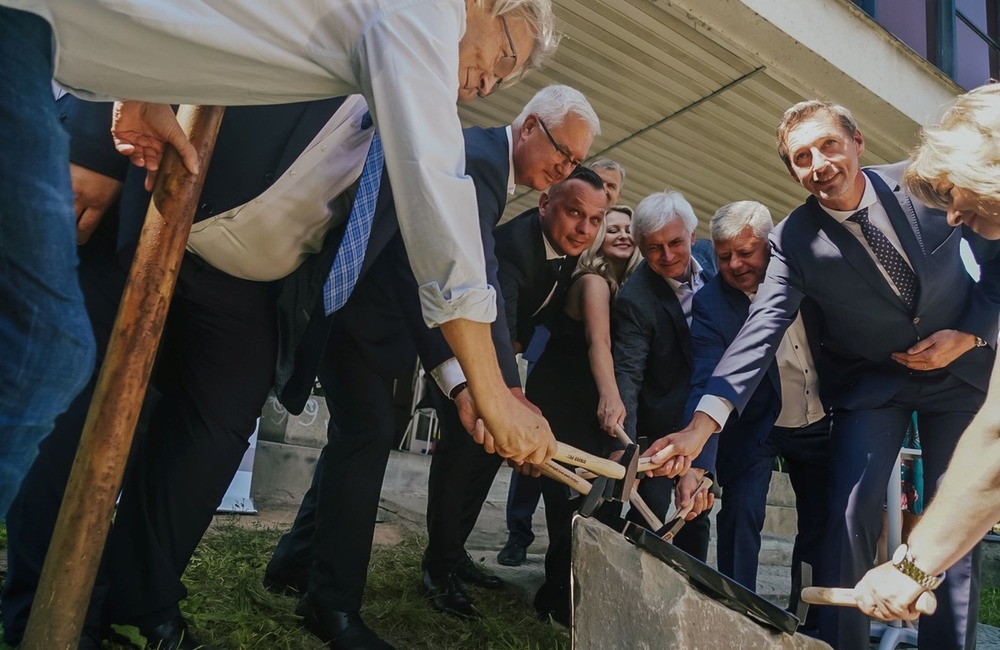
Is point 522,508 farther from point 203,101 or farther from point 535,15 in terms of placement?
point 203,101

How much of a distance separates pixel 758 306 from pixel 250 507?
264 centimetres

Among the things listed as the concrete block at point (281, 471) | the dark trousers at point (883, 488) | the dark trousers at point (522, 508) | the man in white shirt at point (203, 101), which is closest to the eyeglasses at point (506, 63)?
the man in white shirt at point (203, 101)

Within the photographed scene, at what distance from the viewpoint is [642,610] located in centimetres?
158

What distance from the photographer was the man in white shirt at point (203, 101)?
1.22 m

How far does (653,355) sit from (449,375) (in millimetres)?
1486

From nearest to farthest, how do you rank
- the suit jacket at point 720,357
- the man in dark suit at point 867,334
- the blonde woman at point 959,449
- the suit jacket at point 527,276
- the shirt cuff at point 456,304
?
the shirt cuff at point 456,304
the blonde woman at point 959,449
the man in dark suit at point 867,334
the suit jacket at point 527,276
the suit jacket at point 720,357

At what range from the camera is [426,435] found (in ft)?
25.2

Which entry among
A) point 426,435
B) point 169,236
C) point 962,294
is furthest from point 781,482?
point 169,236

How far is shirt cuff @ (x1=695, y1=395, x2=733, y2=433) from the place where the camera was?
2.89 metres

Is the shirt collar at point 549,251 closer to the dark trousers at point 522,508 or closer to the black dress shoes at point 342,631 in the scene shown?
the dark trousers at point 522,508

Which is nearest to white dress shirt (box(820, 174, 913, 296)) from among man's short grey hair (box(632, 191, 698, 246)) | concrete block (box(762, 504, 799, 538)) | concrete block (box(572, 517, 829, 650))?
man's short grey hair (box(632, 191, 698, 246))

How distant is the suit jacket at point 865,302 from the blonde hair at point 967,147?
0.45m

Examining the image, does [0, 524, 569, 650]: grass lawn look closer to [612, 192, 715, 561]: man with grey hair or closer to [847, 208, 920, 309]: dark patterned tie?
[612, 192, 715, 561]: man with grey hair

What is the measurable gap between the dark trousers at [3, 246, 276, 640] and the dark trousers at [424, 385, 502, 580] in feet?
3.31
